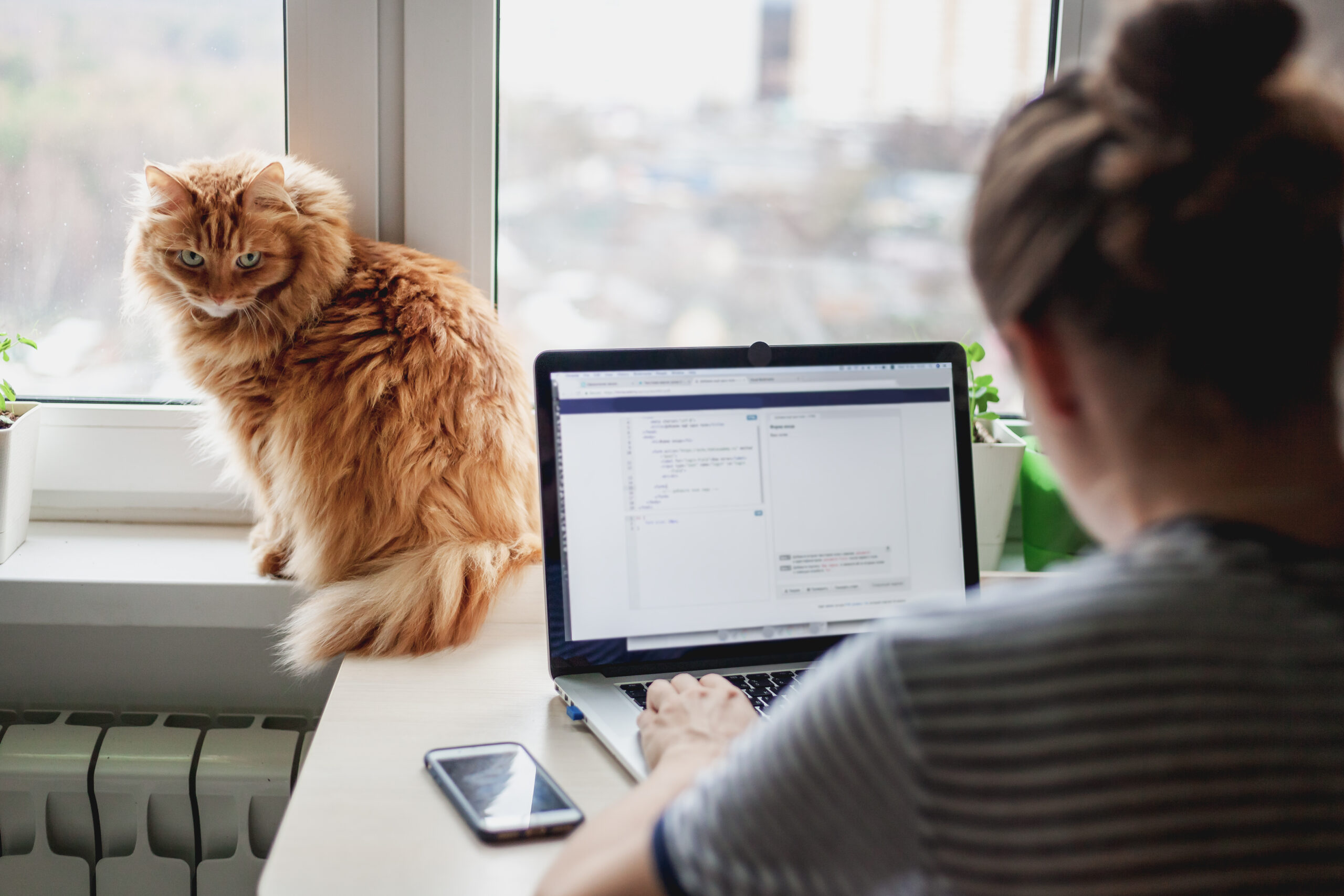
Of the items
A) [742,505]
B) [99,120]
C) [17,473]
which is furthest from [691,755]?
[99,120]

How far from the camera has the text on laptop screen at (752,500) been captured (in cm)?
97

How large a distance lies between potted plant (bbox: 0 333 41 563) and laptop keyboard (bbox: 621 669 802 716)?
834 millimetres

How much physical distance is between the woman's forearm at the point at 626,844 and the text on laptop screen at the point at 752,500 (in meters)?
0.25

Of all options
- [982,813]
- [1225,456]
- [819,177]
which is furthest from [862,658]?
[819,177]

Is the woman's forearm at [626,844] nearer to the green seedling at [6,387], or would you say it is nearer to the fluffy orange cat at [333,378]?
the fluffy orange cat at [333,378]

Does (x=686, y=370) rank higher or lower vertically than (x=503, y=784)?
higher

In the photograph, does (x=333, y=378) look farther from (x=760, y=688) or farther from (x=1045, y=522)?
(x=1045, y=522)

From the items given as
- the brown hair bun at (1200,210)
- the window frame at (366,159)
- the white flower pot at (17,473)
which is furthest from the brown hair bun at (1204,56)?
the white flower pot at (17,473)

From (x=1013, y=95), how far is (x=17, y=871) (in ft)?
5.33

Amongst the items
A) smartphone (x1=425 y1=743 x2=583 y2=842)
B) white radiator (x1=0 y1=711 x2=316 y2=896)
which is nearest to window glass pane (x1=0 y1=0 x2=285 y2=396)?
white radiator (x1=0 y1=711 x2=316 y2=896)

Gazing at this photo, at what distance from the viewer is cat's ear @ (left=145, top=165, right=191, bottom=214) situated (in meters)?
1.15

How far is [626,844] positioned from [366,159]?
103 centimetres

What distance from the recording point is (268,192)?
1.17m

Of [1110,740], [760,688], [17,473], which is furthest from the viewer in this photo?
[17,473]
